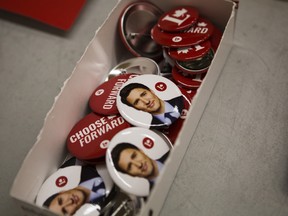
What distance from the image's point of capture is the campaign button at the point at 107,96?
1.13 metres

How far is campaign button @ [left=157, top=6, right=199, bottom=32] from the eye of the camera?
1.22 m

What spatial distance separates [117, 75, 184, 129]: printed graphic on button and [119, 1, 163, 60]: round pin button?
0.20 m

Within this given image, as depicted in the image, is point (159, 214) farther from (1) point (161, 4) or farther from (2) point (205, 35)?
(1) point (161, 4)

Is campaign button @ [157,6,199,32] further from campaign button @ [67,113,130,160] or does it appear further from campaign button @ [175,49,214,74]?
campaign button @ [67,113,130,160]

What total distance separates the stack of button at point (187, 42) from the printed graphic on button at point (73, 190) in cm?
41

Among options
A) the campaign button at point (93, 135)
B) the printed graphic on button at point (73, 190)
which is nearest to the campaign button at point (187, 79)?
the campaign button at point (93, 135)

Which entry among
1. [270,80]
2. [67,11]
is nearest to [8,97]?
[67,11]

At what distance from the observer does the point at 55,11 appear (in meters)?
1.42

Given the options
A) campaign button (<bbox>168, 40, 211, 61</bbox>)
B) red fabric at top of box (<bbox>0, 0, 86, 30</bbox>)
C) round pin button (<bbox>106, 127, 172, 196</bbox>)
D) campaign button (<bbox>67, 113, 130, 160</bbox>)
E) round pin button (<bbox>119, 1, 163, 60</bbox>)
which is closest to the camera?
round pin button (<bbox>106, 127, 172, 196</bbox>)

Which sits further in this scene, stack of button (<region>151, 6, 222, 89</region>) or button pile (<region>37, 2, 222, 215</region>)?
stack of button (<region>151, 6, 222, 89</region>)

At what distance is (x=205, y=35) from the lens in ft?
3.97

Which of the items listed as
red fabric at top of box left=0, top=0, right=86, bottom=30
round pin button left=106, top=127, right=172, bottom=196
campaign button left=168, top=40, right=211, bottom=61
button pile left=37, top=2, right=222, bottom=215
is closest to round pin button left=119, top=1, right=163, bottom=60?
button pile left=37, top=2, right=222, bottom=215

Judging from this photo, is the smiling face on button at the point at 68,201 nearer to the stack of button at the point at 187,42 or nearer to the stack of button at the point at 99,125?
the stack of button at the point at 99,125

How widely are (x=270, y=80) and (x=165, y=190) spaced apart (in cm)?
53
